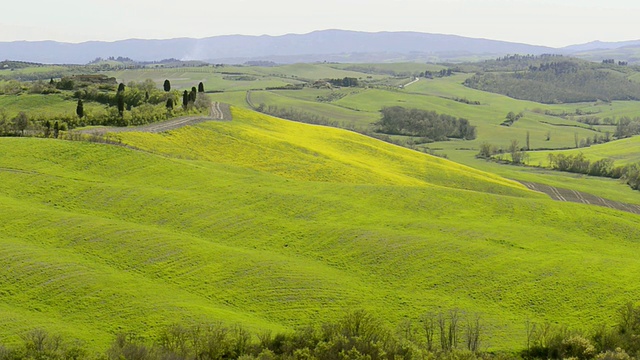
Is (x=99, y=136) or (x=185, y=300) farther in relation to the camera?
(x=99, y=136)

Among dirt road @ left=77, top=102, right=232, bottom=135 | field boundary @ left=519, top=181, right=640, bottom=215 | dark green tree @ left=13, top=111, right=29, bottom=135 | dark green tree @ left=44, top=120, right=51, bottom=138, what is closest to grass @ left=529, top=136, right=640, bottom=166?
field boundary @ left=519, top=181, right=640, bottom=215

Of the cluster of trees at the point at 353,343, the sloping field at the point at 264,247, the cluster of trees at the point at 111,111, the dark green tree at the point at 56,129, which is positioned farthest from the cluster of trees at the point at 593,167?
the dark green tree at the point at 56,129

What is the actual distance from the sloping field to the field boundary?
21.9m

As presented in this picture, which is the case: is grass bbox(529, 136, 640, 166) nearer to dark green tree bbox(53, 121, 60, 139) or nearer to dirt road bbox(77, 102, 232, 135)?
dirt road bbox(77, 102, 232, 135)

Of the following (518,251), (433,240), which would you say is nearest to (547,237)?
(518,251)

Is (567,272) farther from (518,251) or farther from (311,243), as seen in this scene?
(311,243)

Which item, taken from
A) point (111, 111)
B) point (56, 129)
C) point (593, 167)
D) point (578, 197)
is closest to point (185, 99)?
point (111, 111)

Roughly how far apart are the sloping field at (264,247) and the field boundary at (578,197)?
21853 mm

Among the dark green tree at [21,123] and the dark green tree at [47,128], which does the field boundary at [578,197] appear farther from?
the dark green tree at [21,123]

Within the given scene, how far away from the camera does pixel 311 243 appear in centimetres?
6000

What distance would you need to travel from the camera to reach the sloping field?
4662 centimetres

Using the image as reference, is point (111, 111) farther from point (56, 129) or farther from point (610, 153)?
point (610, 153)

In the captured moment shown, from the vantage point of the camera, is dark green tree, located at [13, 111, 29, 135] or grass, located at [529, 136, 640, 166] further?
grass, located at [529, 136, 640, 166]

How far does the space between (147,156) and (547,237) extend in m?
48.9
